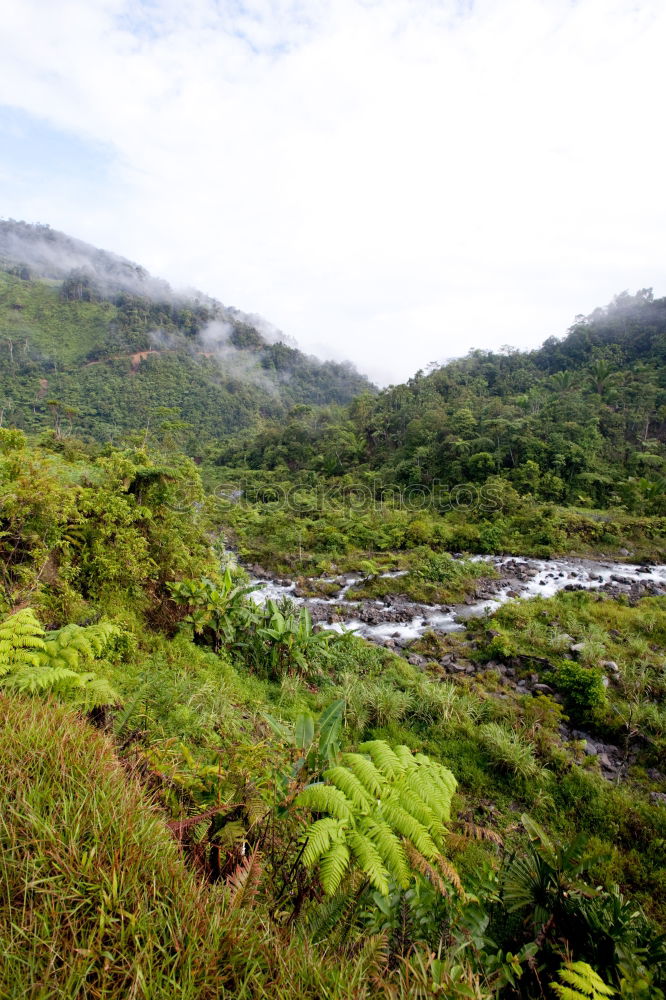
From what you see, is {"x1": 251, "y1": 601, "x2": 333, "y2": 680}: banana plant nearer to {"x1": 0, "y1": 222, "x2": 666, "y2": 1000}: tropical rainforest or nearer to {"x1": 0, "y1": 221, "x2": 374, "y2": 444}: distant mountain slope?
{"x1": 0, "y1": 222, "x2": 666, "y2": 1000}: tropical rainforest

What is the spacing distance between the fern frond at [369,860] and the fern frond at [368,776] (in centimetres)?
28

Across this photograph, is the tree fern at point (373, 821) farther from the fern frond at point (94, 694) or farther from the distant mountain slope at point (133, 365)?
the distant mountain slope at point (133, 365)

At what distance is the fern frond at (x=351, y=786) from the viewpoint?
2.30 meters

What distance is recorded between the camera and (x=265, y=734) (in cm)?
434

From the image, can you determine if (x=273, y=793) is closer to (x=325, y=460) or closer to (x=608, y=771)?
(x=608, y=771)

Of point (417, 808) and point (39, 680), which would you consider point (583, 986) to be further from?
point (39, 680)

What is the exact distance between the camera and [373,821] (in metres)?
2.28

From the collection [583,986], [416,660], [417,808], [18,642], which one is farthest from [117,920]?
[416,660]

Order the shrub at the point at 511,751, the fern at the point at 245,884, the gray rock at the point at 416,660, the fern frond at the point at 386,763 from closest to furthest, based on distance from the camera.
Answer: the fern at the point at 245,884 < the fern frond at the point at 386,763 < the shrub at the point at 511,751 < the gray rock at the point at 416,660

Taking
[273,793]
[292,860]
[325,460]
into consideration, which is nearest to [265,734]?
[273,793]

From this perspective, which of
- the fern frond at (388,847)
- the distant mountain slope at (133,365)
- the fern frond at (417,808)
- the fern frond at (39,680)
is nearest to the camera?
the fern frond at (388,847)

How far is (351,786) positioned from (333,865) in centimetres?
38

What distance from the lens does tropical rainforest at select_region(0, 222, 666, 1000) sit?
163 cm

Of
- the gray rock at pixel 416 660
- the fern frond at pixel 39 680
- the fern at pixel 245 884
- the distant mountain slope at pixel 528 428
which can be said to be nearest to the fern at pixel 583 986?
the fern at pixel 245 884
